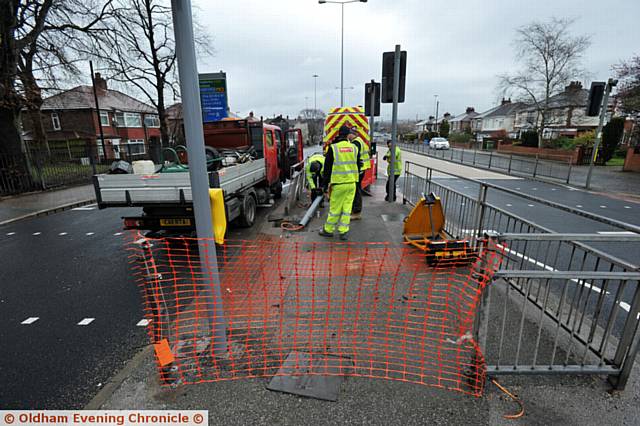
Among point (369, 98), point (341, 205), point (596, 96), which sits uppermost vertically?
point (596, 96)

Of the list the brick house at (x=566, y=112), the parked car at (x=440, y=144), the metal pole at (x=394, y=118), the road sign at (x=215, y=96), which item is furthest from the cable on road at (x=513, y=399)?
the parked car at (x=440, y=144)

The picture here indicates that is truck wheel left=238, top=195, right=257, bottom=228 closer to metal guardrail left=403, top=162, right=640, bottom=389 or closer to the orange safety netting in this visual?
the orange safety netting

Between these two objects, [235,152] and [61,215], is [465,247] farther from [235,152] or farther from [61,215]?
[61,215]

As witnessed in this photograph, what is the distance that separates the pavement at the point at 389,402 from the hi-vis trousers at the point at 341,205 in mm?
3349

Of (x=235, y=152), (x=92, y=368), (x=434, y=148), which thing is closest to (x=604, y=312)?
(x=92, y=368)

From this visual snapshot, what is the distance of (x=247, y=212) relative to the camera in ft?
22.8

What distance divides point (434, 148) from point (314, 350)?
121 feet

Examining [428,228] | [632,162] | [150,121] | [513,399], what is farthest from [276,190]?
[150,121]

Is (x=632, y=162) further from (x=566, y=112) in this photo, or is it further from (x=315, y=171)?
(x=315, y=171)

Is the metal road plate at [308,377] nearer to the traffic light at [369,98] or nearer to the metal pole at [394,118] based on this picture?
the metal pole at [394,118]

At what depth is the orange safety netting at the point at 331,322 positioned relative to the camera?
2.54 meters

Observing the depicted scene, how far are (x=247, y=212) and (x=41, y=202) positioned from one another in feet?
28.1

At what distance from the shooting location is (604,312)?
3609mm

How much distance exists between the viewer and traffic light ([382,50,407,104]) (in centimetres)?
754
